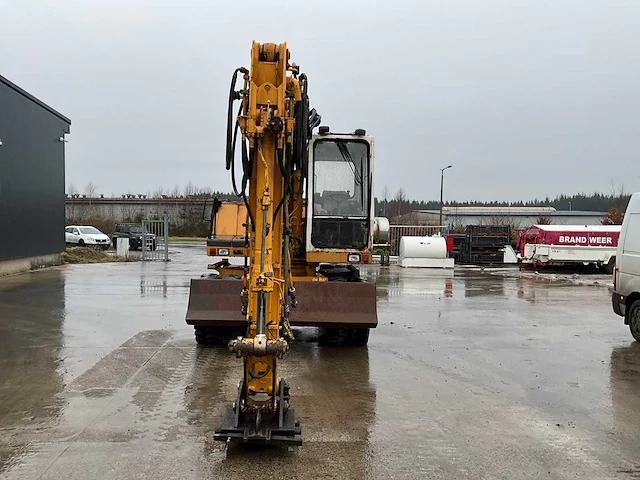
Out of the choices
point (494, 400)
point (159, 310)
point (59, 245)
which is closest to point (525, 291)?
point (159, 310)

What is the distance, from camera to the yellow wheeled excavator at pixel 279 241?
16.6 ft

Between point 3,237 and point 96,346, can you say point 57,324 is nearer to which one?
point 96,346

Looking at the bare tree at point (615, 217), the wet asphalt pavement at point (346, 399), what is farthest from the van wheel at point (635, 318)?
the bare tree at point (615, 217)

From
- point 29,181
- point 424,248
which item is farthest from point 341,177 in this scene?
point 424,248

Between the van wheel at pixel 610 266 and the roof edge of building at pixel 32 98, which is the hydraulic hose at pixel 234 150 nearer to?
the roof edge of building at pixel 32 98

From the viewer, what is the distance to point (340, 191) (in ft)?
30.6

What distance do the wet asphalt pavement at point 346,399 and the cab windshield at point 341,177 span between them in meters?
2.20

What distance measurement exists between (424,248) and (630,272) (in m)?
19.2

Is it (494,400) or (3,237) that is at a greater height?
(3,237)

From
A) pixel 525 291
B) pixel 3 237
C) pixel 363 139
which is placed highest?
pixel 363 139

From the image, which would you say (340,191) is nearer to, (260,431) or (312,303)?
(312,303)

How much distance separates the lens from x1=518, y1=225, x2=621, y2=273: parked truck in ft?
88.5

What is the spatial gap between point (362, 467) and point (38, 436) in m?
2.94

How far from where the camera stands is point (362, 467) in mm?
4934
